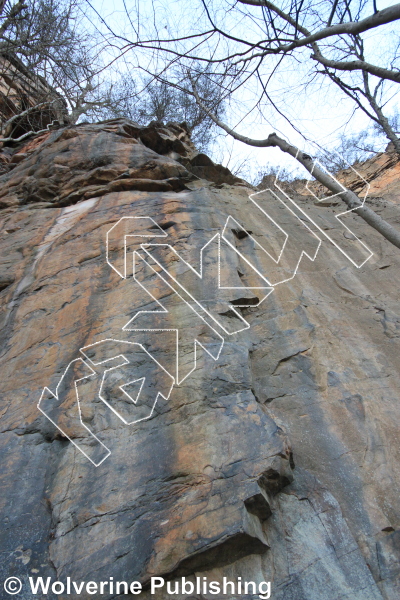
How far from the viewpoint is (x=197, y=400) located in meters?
3.14

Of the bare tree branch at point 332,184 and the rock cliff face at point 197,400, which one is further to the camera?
the bare tree branch at point 332,184

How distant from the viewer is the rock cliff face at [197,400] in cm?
242

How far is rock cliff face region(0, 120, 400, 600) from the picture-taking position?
2.42 meters
